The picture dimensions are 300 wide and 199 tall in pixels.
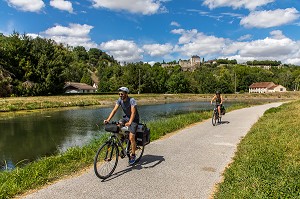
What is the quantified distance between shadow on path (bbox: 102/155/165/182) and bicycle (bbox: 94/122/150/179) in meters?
0.18

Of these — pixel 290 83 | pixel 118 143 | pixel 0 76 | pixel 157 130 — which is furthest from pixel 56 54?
pixel 290 83

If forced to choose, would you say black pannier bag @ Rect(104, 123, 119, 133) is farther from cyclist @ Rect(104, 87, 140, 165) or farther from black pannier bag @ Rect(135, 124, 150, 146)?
black pannier bag @ Rect(135, 124, 150, 146)

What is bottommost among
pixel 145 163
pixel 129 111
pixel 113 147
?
pixel 145 163

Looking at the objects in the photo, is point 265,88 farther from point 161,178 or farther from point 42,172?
point 42,172

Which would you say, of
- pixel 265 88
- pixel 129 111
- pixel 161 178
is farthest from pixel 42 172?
pixel 265 88

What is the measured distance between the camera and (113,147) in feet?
22.0

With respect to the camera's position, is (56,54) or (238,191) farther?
(56,54)

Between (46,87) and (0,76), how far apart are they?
9.19m

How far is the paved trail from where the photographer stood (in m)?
5.46

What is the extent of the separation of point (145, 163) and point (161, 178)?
1.37m

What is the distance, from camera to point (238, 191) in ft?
16.7

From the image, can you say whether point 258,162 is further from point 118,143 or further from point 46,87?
point 46,87

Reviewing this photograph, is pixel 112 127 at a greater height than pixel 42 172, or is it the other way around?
pixel 112 127

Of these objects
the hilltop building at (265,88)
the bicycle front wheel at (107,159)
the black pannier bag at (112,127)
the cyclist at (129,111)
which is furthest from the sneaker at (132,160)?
the hilltop building at (265,88)
